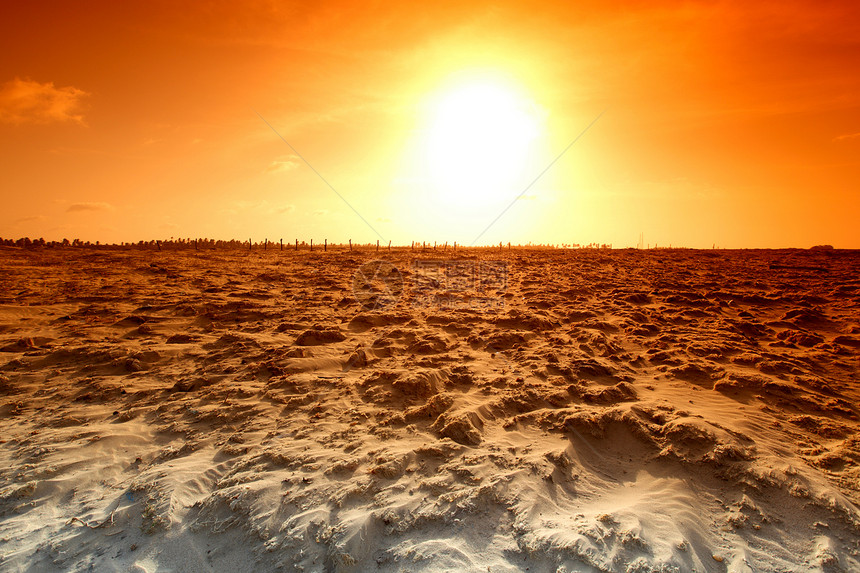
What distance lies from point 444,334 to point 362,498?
4.15 meters

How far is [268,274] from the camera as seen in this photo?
13.2 metres

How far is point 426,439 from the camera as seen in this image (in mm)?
4164

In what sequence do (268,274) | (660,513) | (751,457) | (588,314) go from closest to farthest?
1. (660,513)
2. (751,457)
3. (588,314)
4. (268,274)

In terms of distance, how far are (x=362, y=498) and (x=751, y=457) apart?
11.9 ft

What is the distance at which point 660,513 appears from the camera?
3.25 metres

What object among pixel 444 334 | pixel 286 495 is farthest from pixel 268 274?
pixel 286 495

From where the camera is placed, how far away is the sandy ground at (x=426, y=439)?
9.82 feet

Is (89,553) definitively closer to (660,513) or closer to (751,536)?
(660,513)

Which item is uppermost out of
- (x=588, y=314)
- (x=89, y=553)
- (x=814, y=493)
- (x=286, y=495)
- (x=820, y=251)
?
(x=820, y=251)

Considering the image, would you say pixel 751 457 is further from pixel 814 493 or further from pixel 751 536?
pixel 751 536

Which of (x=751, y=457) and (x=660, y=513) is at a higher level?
(x=751, y=457)

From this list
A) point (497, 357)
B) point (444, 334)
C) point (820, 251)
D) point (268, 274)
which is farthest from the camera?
point (820, 251)

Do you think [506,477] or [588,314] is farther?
[588,314]

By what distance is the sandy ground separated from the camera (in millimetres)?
2992
